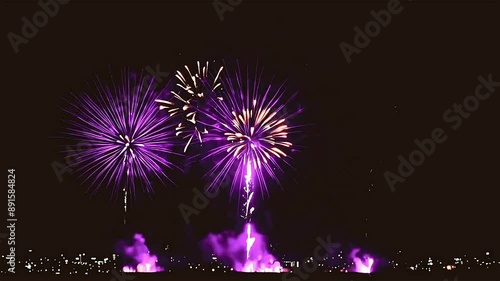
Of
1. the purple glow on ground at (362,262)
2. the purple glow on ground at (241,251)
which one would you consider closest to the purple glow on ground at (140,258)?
the purple glow on ground at (241,251)

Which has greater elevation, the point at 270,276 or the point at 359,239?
the point at 359,239

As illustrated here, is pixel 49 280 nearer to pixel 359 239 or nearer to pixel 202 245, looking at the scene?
pixel 202 245

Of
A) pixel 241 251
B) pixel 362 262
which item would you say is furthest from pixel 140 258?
pixel 362 262

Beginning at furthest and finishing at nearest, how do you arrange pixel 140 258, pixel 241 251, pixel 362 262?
1. pixel 241 251
2. pixel 140 258
3. pixel 362 262

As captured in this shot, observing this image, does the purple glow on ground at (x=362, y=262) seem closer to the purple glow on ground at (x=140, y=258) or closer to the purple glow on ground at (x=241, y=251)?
the purple glow on ground at (x=241, y=251)

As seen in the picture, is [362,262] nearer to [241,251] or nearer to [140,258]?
[241,251]

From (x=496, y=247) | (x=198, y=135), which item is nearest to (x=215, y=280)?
(x=198, y=135)

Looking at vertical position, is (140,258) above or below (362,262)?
above
